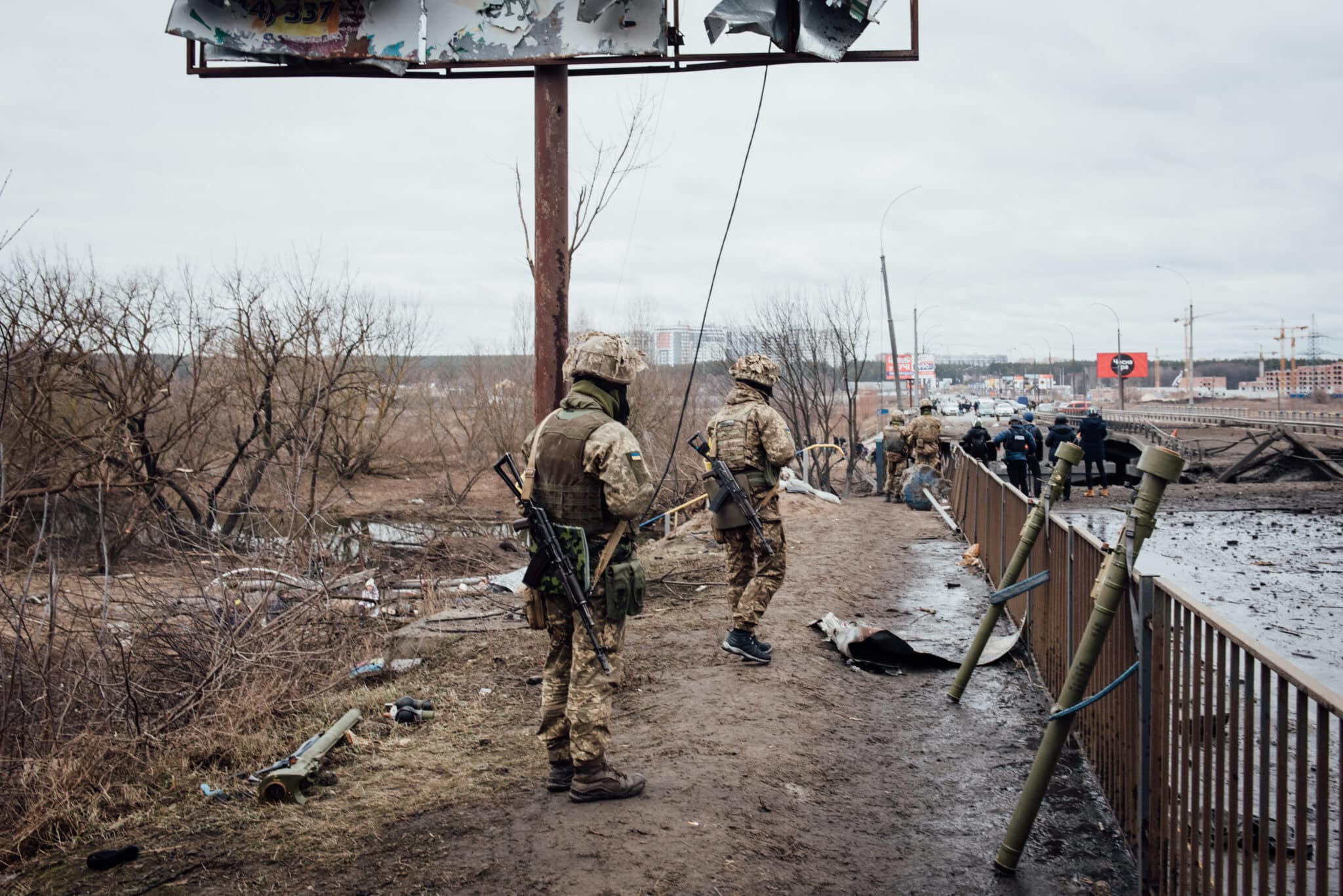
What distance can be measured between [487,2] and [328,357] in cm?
2134

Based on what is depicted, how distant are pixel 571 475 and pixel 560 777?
4.51ft

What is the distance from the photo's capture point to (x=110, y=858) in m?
3.89

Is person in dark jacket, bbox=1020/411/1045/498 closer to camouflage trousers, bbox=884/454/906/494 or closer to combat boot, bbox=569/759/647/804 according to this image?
A: camouflage trousers, bbox=884/454/906/494

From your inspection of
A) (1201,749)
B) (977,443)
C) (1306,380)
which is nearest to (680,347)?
(977,443)

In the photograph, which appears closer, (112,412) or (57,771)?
(57,771)

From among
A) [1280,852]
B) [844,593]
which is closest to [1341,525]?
[844,593]

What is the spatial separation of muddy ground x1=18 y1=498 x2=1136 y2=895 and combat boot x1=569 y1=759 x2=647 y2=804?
0.21ft

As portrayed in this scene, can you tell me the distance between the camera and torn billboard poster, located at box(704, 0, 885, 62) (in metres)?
6.35

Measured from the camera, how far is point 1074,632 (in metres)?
5.24

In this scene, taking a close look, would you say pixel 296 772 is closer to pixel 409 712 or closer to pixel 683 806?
pixel 409 712

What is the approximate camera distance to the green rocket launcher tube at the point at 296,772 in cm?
449

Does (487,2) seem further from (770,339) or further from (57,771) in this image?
(770,339)

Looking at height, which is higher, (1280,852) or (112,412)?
(112,412)

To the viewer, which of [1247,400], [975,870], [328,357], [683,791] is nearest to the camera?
[975,870]
